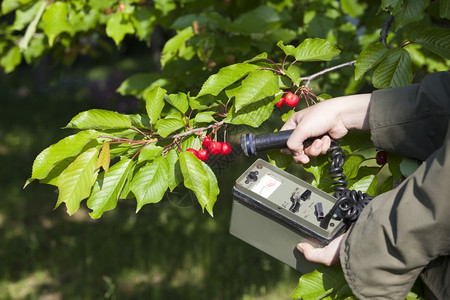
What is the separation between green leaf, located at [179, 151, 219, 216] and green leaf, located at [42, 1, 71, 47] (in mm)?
1468

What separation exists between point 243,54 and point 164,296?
6.60ft

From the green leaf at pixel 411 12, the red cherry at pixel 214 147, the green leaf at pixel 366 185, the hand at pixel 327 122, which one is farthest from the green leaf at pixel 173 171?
the green leaf at pixel 411 12

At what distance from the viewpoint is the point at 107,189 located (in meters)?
1.53

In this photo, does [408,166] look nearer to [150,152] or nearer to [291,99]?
[291,99]

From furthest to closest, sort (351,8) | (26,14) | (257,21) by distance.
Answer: (351,8) → (26,14) → (257,21)

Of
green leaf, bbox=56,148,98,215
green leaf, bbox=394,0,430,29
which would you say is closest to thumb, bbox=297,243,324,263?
green leaf, bbox=56,148,98,215

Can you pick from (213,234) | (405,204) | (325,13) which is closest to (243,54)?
(325,13)

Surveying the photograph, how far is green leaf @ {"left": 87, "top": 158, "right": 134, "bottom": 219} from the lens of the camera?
4.97 ft

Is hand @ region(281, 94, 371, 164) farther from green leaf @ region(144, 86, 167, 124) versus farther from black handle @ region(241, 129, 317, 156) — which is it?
green leaf @ region(144, 86, 167, 124)

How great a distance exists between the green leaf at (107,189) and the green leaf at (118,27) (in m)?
1.21

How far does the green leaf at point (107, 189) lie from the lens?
1514 mm

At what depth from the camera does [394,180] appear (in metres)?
1.66

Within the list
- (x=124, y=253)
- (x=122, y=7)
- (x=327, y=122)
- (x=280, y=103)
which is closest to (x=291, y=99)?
(x=280, y=103)

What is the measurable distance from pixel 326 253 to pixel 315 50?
69 centimetres
